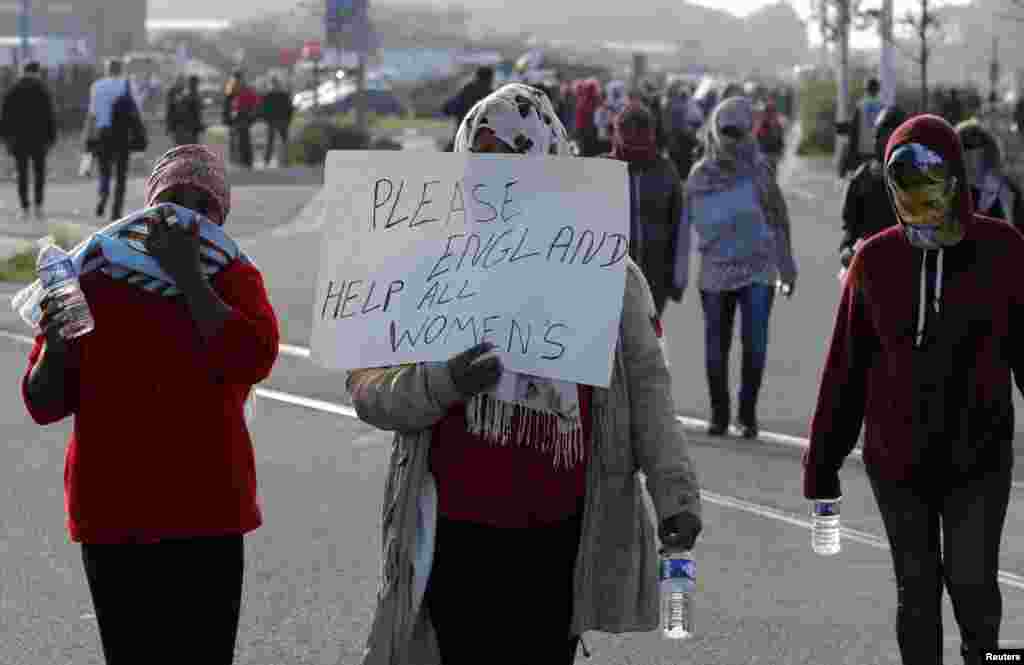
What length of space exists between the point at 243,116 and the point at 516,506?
3416cm

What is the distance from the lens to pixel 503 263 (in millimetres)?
4668

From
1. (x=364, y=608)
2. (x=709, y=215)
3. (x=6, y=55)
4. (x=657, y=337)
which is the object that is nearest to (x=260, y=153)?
(x=6, y=55)

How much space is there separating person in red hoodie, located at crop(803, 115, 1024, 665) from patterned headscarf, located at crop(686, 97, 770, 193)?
5.63 m

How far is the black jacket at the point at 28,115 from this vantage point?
24609 mm

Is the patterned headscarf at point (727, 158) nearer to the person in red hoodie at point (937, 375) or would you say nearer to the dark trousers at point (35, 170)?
the person in red hoodie at point (937, 375)

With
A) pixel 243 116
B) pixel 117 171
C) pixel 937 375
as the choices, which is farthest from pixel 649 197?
pixel 243 116

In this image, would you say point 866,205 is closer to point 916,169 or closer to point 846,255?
point 846,255

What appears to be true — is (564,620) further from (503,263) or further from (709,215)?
(709,215)

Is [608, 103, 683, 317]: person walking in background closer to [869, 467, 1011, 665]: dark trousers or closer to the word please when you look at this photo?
[869, 467, 1011, 665]: dark trousers

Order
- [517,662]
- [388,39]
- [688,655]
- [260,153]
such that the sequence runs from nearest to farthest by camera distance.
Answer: [517,662] → [688,655] → [260,153] → [388,39]

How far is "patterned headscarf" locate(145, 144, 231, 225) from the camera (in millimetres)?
4891

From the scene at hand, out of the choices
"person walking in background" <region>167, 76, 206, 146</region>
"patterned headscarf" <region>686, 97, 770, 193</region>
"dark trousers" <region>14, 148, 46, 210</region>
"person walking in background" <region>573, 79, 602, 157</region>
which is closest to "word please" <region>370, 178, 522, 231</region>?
"patterned headscarf" <region>686, 97, 770, 193</region>

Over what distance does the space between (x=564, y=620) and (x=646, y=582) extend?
187 mm

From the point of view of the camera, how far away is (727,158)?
1126 cm
